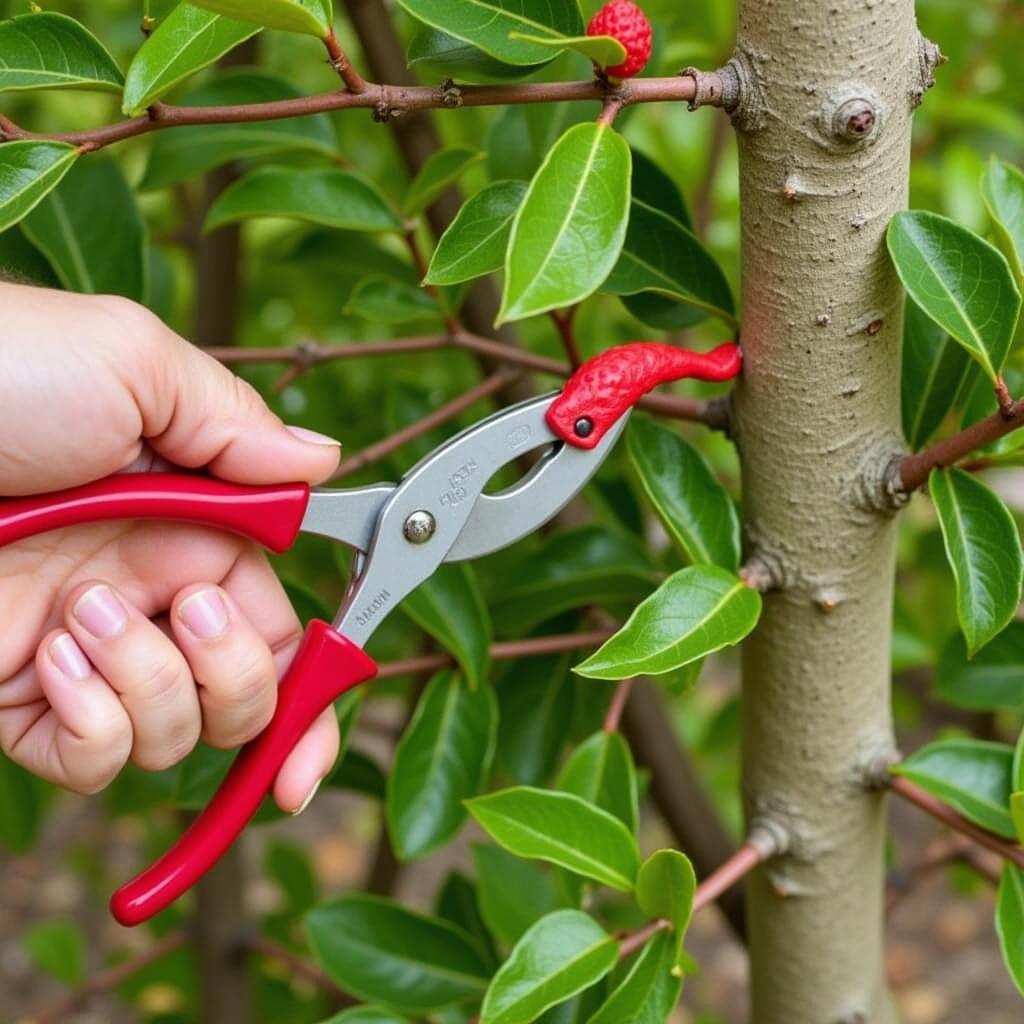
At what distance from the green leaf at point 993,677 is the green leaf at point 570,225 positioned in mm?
476

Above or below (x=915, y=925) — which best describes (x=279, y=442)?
above

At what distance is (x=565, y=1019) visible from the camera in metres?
0.81

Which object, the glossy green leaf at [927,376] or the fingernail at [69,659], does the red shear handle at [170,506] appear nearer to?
the fingernail at [69,659]

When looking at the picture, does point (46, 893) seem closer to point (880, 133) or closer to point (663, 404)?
point (663, 404)

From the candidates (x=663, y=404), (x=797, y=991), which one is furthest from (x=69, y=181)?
(x=797, y=991)

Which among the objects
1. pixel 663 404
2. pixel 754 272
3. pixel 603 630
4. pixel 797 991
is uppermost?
pixel 754 272

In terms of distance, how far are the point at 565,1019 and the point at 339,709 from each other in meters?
0.25

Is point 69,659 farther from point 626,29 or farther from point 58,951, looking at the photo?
point 58,951

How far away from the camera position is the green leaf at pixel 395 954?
0.93 metres

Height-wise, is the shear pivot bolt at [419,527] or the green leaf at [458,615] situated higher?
the shear pivot bolt at [419,527]

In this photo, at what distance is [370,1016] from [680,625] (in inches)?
13.9

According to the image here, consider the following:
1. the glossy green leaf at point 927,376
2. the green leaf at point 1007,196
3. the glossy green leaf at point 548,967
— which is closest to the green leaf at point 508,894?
the glossy green leaf at point 548,967

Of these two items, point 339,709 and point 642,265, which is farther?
point 339,709

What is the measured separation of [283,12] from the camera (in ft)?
1.80
